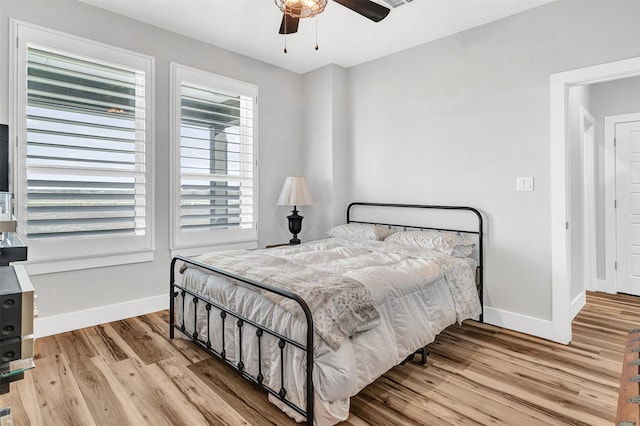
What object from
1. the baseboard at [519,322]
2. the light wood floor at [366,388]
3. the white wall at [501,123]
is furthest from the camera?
the baseboard at [519,322]

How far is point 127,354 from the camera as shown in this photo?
2615mm

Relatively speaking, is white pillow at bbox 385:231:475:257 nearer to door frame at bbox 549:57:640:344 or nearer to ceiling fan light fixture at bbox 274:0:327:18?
door frame at bbox 549:57:640:344

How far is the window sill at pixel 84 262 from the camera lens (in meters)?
2.85

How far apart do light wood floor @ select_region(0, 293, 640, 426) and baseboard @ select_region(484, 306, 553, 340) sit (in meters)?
0.12

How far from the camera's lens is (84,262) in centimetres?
309

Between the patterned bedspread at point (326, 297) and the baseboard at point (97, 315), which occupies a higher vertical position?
the patterned bedspread at point (326, 297)

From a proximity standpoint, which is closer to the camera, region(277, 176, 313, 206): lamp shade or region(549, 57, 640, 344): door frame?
region(549, 57, 640, 344): door frame

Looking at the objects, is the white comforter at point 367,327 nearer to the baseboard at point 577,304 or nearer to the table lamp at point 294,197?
the table lamp at point 294,197

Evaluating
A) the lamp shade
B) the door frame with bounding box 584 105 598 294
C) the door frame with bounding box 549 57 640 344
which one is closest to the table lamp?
the lamp shade

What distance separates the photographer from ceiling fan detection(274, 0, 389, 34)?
2.21 meters

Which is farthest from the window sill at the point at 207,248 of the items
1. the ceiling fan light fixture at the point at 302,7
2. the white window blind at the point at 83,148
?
the ceiling fan light fixture at the point at 302,7

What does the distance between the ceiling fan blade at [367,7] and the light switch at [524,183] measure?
5.95 ft

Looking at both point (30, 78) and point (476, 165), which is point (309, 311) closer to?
point (476, 165)

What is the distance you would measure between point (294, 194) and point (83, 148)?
207 cm
